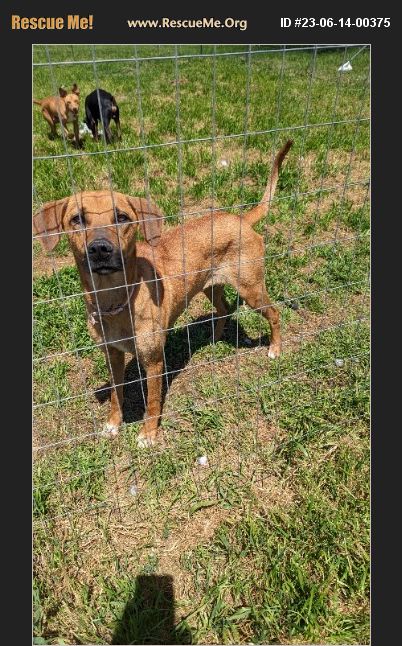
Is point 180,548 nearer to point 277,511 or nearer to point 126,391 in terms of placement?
point 277,511

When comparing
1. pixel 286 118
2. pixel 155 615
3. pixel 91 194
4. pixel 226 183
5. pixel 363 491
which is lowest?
pixel 155 615

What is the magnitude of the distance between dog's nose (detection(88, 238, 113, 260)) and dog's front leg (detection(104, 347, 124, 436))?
1004 mm

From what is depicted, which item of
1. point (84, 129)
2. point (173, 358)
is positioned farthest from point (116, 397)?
point (84, 129)

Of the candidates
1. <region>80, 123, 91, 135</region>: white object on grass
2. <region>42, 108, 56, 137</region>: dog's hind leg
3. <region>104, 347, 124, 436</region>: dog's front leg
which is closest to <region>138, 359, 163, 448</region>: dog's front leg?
<region>104, 347, 124, 436</region>: dog's front leg

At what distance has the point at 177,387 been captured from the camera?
3941 millimetres

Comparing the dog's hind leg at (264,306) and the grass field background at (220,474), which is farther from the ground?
the dog's hind leg at (264,306)

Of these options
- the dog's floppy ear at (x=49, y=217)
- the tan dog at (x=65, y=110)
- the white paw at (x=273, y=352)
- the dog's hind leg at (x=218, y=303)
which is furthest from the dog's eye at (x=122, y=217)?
the tan dog at (x=65, y=110)

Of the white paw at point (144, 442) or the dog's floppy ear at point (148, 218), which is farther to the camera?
the white paw at point (144, 442)

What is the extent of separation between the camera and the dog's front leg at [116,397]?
342 cm

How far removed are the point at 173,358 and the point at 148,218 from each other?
5.53ft

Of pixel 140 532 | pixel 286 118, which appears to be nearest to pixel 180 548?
pixel 140 532

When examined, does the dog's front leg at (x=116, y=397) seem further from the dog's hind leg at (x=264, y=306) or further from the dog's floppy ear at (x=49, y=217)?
the dog's hind leg at (x=264, y=306)

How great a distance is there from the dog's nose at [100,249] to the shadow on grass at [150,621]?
186cm

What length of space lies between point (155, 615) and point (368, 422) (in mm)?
1984
